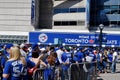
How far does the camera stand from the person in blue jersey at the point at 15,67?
910 cm

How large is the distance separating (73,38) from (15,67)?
55.7m

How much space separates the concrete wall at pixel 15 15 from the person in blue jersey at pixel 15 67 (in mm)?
66651

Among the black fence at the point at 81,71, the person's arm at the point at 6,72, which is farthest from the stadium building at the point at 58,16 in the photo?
the person's arm at the point at 6,72

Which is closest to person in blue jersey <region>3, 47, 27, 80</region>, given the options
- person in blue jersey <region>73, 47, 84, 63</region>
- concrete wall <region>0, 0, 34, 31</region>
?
person in blue jersey <region>73, 47, 84, 63</region>

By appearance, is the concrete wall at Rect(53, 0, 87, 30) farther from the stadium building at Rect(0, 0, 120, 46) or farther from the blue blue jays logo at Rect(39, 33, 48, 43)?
the blue blue jays logo at Rect(39, 33, 48, 43)

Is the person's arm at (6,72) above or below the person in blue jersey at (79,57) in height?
above

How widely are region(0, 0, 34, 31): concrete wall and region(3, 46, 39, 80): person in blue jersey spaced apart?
66.7 m

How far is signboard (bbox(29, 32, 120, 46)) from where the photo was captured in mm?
63156

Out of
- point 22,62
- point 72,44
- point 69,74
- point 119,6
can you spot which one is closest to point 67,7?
point 119,6

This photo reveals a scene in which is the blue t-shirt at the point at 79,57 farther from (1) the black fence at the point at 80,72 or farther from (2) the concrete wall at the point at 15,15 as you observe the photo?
(2) the concrete wall at the point at 15,15

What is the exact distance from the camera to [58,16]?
79875 mm

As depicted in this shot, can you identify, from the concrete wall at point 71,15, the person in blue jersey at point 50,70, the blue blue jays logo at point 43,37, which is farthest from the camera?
the concrete wall at point 71,15

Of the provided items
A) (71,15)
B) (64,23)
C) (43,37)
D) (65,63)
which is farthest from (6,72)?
(71,15)

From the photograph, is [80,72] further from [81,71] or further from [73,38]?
[73,38]
